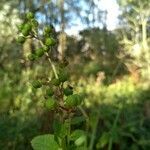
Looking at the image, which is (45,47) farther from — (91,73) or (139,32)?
(139,32)

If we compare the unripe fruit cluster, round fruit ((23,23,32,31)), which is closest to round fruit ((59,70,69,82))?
the unripe fruit cluster

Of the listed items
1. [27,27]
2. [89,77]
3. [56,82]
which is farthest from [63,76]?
[89,77]

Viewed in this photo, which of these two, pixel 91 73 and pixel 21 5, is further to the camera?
pixel 91 73

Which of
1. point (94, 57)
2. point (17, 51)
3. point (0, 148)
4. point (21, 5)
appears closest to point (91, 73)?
point (94, 57)

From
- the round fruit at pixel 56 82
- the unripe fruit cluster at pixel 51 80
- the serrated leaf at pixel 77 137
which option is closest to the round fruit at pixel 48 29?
the unripe fruit cluster at pixel 51 80

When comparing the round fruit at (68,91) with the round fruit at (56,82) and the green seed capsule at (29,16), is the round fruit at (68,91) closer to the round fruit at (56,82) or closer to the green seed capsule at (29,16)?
the round fruit at (56,82)
